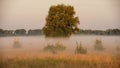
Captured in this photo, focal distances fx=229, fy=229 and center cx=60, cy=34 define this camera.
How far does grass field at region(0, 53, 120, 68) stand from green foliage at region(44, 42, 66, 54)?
56 millimetres

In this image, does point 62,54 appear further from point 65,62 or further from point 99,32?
point 99,32

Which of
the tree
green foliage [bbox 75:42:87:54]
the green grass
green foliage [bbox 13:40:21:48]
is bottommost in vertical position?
the green grass

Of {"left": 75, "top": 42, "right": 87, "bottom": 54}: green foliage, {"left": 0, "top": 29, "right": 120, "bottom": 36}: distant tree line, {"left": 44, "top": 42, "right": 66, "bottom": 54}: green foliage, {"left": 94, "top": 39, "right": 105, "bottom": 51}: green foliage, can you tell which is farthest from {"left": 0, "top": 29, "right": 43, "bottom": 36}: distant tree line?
{"left": 94, "top": 39, "right": 105, "bottom": 51}: green foliage

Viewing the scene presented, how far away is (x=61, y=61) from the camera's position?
2.54m

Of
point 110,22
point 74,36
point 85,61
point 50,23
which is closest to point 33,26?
point 50,23

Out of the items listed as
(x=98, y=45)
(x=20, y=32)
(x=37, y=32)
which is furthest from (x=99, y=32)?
(x=20, y=32)

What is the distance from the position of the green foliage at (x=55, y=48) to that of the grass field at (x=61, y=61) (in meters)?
0.06

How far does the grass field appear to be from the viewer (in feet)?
8.29

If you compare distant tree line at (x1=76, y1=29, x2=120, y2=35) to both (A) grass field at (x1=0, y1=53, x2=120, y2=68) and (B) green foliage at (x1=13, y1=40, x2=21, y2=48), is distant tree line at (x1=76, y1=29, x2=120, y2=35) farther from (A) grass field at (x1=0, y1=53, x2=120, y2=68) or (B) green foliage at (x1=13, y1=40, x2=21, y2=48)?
(B) green foliage at (x1=13, y1=40, x2=21, y2=48)

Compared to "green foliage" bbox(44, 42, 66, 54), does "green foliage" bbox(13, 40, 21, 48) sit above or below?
above

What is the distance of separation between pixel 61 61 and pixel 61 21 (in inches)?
17.5

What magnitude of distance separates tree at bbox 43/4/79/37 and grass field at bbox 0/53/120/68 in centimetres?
26

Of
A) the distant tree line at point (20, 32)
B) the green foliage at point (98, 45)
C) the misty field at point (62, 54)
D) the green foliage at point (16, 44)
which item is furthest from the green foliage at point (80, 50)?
the green foliage at point (16, 44)

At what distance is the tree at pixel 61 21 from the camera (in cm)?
252
